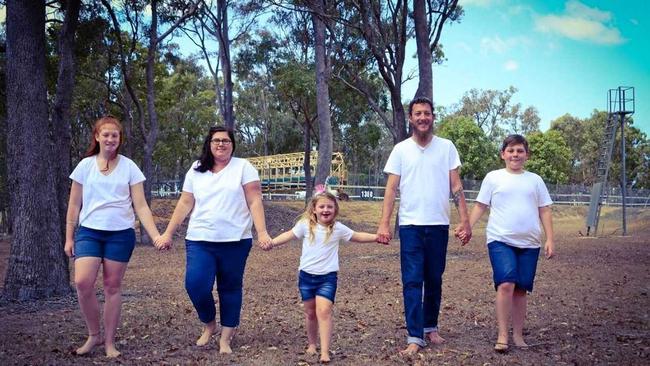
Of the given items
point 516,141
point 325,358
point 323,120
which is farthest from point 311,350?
point 323,120

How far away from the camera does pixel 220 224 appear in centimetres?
511

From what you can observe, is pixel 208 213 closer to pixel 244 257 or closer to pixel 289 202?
pixel 244 257

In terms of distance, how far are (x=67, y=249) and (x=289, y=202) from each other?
29.9 m

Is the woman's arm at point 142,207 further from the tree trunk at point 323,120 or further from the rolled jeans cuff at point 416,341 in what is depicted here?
the tree trunk at point 323,120

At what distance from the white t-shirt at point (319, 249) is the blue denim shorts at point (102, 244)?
1.44m

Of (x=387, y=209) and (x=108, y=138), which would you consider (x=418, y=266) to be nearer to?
(x=387, y=209)

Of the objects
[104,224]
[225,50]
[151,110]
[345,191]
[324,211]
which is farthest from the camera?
[345,191]

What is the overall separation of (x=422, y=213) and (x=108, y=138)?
274 cm

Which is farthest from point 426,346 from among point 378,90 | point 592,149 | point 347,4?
point 592,149

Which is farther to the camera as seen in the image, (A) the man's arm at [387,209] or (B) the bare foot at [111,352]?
(A) the man's arm at [387,209]

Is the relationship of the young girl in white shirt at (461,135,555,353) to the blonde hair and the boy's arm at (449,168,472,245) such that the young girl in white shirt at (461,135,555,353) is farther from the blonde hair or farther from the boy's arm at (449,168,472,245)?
the blonde hair

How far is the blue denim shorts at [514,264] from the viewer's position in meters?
5.24

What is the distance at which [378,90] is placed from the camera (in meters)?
28.3

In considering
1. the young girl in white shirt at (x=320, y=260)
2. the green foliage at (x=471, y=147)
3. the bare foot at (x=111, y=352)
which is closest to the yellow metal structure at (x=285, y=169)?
the green foliage at (x=471, y=147)
